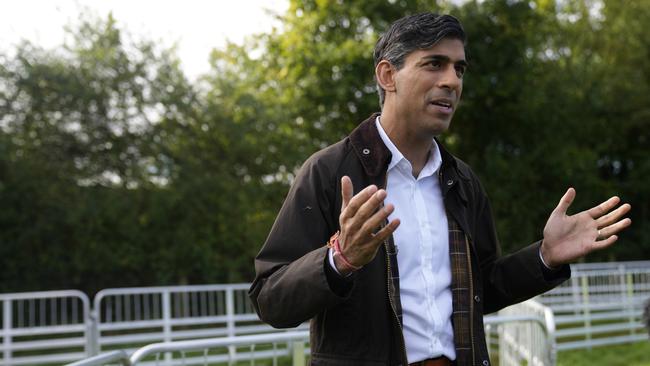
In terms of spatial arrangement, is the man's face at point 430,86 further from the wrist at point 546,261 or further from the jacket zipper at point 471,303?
the wrist at point 546,261

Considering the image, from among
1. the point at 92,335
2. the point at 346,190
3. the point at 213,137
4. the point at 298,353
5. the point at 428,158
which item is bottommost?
the point at 92,335

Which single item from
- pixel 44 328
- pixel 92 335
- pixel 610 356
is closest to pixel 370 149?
pixel 92 335

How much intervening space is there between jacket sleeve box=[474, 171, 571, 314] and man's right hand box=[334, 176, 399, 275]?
0.75 metres

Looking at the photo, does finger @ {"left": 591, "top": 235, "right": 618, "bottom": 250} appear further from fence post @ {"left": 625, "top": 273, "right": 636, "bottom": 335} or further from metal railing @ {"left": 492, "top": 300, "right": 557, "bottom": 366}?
fence post @ {"left": 625, "top": 273, "right": 636, "bottom": 335}

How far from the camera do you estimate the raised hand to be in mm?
2467

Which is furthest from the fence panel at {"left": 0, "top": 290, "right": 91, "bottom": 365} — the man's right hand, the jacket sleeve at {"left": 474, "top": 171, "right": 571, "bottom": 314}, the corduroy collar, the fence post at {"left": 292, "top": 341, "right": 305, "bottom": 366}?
the man's right hand

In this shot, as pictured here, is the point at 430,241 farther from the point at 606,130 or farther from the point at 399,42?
the point at 606,130

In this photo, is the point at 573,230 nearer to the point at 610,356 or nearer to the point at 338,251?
the point at 338,251

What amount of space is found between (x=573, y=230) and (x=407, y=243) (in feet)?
1.91

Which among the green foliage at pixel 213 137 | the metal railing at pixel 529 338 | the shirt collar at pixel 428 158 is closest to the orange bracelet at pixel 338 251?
the shirt collar at pixel 428 158

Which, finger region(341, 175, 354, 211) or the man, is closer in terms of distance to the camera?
finger region(341, 175, 354, 211)

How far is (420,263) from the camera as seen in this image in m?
2.30

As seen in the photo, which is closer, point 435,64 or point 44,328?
point 435,64

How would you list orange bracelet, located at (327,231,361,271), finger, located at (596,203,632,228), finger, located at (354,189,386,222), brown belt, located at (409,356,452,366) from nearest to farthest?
finger, located at (354,189,386,222) → orange bracelet, located at (327,231,361,271) → brown belt, located at (409,356,452,366) → finger, located at (596,203,632,228)
